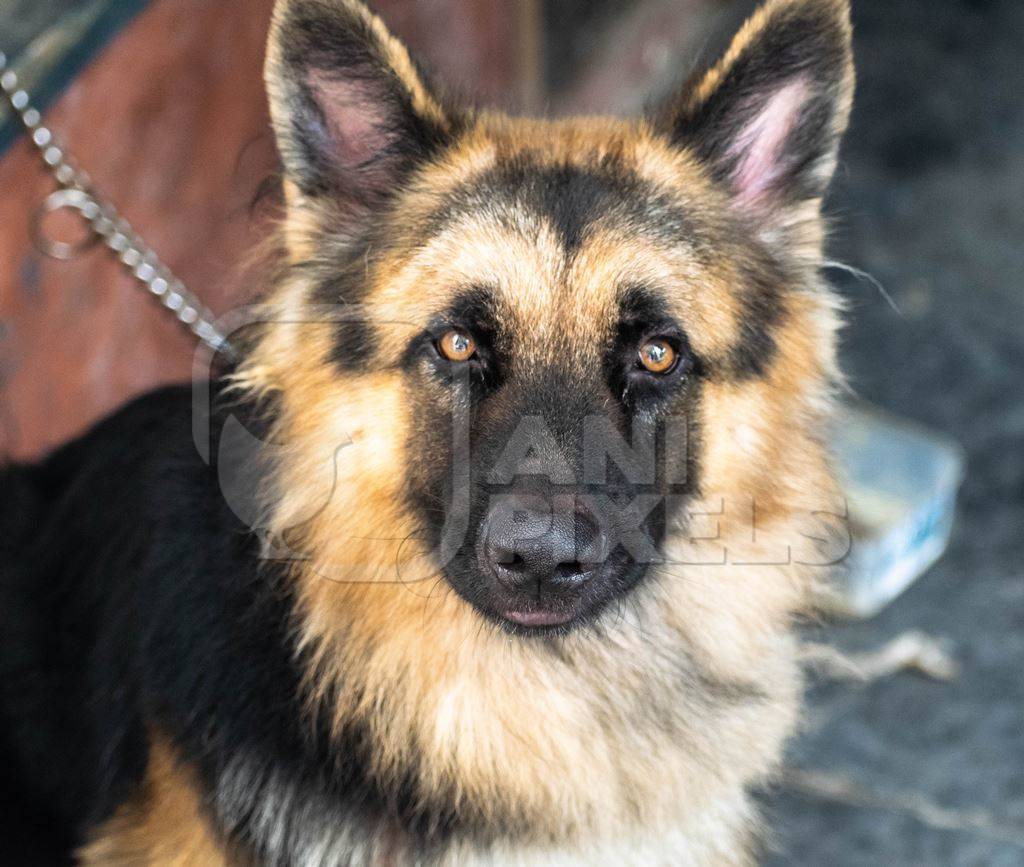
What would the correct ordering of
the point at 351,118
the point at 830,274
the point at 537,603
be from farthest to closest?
the point at 830,274 → the point at 351,118 → the point at 537,603

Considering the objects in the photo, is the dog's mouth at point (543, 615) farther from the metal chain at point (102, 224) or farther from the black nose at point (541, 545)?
the metal chain at point (102, 224)

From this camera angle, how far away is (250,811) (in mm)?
2717

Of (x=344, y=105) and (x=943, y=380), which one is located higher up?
(x=344, y=105)

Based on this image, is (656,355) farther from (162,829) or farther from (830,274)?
(830,274)

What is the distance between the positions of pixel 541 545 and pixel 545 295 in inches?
22.1

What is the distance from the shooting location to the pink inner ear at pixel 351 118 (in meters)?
2.78

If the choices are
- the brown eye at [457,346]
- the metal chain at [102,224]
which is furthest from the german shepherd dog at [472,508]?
the metal chain at [102,224]

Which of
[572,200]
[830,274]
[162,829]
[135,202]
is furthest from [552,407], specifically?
[135,202]

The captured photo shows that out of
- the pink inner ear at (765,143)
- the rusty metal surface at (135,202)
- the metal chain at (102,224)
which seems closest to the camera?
the pink inner ear at (765,143)

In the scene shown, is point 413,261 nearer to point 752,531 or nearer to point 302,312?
point 302,312

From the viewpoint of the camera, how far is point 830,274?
4668mm

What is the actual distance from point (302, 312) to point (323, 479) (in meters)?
0.38

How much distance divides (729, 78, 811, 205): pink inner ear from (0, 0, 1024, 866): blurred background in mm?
248

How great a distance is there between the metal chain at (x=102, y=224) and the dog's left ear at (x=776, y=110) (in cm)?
134
